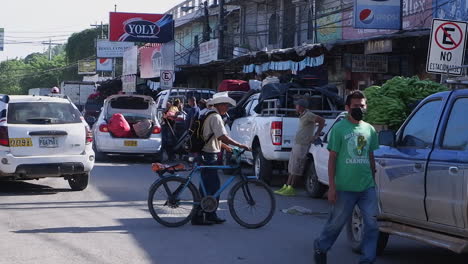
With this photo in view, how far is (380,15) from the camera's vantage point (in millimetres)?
18266

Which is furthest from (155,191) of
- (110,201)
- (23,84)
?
(23,84)

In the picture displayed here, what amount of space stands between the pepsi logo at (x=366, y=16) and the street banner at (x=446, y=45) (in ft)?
23.4

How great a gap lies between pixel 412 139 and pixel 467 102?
0.96m

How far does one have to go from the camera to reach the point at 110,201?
41.7 feet

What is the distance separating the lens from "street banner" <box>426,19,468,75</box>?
11.0 metres

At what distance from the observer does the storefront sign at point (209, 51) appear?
29703 millimetres

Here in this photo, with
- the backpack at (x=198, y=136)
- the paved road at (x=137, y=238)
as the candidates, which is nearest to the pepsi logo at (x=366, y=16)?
the paved road at (x=137, y=238)

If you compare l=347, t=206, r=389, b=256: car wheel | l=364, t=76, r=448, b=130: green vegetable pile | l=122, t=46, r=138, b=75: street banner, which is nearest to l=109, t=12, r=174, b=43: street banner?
l=122, t=46, r=138, b=75: street banner

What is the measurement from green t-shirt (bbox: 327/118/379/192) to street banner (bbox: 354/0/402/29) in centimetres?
1133

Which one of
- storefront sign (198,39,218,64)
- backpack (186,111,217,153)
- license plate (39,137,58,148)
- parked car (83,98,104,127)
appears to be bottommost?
parked car (83,98,104,127)

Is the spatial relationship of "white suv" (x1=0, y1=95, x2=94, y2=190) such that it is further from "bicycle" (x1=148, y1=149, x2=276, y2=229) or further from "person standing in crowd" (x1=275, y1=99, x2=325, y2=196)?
"person standing in crowd" (x1=275, y1=99, x2=325, y2=196)

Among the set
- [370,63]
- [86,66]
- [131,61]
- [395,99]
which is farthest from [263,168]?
[86,66]

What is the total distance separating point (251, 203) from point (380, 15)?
941 centimetres

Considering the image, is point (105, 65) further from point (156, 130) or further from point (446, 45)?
point (446, 45)
